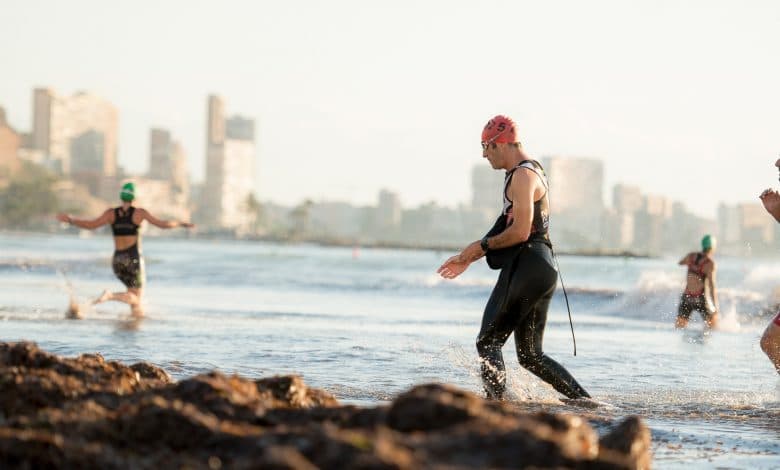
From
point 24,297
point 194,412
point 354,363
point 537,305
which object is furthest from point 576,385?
point 24,297

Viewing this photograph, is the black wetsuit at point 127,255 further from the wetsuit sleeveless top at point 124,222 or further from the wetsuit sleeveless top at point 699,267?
the wetsuit sleeveless top at point 699,267

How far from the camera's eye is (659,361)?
12.6 metres

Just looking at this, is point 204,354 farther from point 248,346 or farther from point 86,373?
point 86,373

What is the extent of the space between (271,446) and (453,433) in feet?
1.85

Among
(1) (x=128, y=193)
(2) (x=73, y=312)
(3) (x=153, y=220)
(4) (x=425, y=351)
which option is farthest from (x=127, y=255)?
(4) (x=425, y=351)

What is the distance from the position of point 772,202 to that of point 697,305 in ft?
31.9

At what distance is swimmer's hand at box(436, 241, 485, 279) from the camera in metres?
7.33

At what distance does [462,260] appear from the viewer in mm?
7375

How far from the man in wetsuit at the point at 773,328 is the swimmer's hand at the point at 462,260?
185cm

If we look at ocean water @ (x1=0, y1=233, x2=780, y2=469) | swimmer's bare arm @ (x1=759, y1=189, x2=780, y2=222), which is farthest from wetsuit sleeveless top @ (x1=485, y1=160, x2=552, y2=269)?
swimmer's bare arm @ (x1=759, y1=189, x2=780, y2=222)

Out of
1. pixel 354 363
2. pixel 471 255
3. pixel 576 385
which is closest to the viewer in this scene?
pixel 471 255

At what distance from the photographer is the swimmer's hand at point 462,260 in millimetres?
7332

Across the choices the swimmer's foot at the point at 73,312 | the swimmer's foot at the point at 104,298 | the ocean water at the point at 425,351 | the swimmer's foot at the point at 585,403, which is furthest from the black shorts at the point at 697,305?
the swimmer's foot at the point at 585,403

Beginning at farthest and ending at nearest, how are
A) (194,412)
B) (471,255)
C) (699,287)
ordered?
1. (699,287)
2. (471,255)
3. (194,412)
